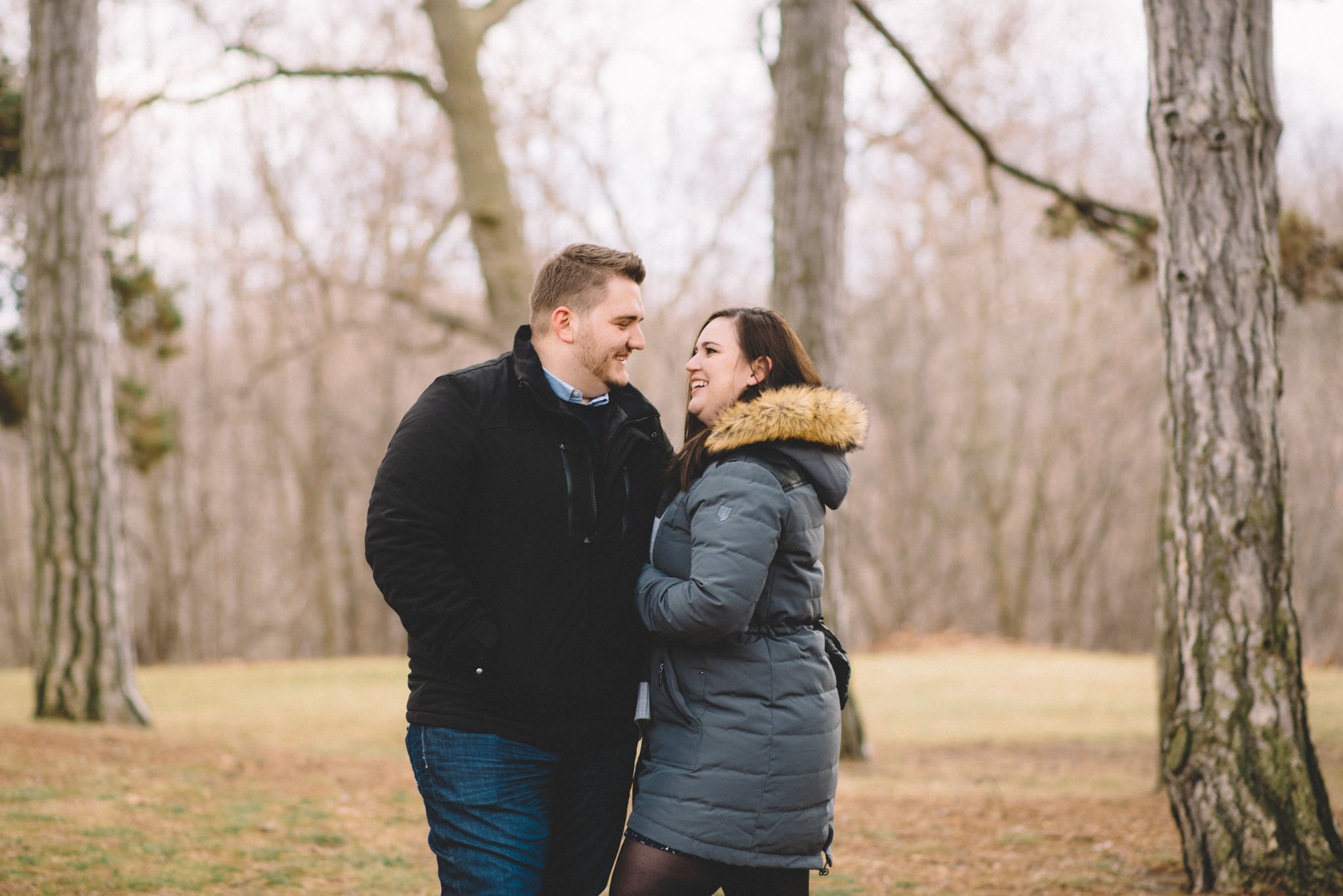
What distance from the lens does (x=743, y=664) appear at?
274 cm

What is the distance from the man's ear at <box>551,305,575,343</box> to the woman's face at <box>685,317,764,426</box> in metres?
0.33

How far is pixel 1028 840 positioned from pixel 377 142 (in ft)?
72.0

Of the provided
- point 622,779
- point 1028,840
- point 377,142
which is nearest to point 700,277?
point 377,142

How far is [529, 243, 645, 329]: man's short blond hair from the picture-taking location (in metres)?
2.98

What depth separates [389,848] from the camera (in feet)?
17.5

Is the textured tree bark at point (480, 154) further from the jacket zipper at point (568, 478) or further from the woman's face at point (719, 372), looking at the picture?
the jacket zipper at point (568, 478)

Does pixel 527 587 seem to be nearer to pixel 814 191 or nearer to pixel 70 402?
pixel 814 191

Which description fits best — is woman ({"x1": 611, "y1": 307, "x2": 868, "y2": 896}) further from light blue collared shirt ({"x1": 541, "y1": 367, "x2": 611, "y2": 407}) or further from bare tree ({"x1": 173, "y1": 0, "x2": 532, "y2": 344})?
bare tree ({"x1": 173, "y1": 0, "x2": 532, "y2": 344})

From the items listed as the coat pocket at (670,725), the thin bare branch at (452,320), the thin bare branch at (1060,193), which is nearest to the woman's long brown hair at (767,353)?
the coat pocket at (670,725)

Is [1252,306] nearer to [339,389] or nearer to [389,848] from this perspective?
[389,848]

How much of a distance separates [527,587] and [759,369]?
855mm

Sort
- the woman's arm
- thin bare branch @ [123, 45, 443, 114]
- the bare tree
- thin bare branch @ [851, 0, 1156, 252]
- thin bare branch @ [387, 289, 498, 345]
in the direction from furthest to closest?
thin bare branch @ [387, 289, 498, 345]
the bare tree
thin bare branch @ [123, 45, 443, 114]
thin bare branch @ [851, 0, 1156, 252]
the woman's arm

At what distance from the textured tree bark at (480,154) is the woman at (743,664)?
37.6ft

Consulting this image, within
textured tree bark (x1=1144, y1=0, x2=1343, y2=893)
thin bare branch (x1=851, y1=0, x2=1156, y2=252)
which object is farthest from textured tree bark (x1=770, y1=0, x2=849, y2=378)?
textured tree bark (x1=1144, y1=0, x2=1343, y2=893)
